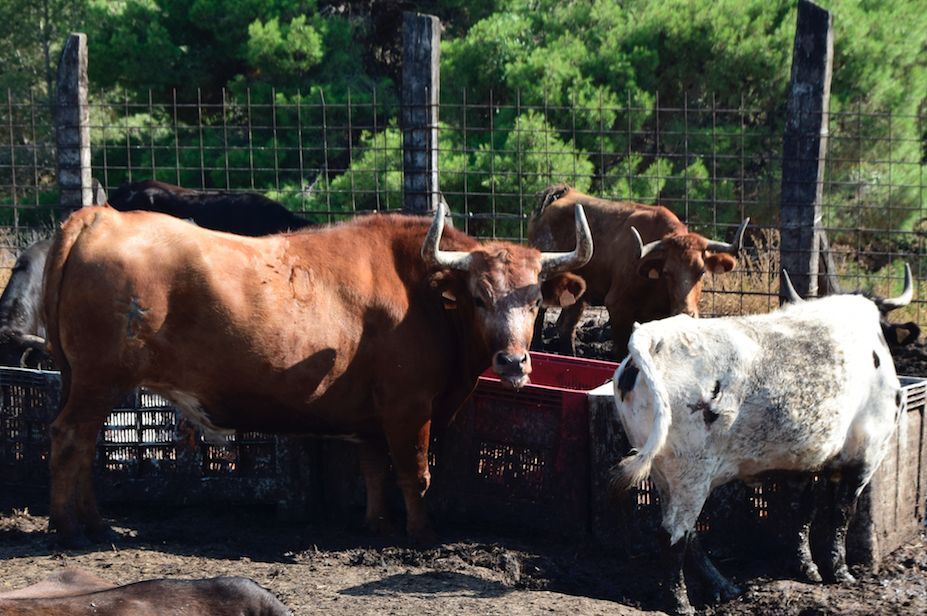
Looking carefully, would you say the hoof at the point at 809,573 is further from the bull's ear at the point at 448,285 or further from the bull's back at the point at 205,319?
the bull's back at the point at 205,319

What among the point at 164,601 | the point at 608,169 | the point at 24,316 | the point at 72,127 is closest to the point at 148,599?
the point at 164,601

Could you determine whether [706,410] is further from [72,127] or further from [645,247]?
[72,127]

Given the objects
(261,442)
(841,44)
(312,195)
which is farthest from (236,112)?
(261,442)

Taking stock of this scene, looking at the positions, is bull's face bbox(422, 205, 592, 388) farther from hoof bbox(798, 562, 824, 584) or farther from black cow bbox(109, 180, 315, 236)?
black cow bbox(109, 180, 315, 236)

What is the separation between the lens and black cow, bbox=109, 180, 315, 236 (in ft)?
40.1

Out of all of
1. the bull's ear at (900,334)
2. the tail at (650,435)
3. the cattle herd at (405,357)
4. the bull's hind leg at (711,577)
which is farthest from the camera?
the bull's ear at (900,334)

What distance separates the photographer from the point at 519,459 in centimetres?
773

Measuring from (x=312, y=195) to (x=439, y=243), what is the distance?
8.91 meters

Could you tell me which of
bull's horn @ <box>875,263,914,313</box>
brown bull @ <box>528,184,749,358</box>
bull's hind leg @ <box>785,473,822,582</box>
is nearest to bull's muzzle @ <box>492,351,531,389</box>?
bull's hind leg @ <box>785,473,822,582</box>

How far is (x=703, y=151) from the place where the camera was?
51.6 ft

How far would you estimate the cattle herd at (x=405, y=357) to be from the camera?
6520mm

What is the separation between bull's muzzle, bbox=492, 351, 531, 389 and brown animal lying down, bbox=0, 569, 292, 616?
2347 millimetres

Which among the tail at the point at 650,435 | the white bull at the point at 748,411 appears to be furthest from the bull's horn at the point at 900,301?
the tail at the point at 650,435

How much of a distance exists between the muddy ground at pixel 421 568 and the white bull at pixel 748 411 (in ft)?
0.95
